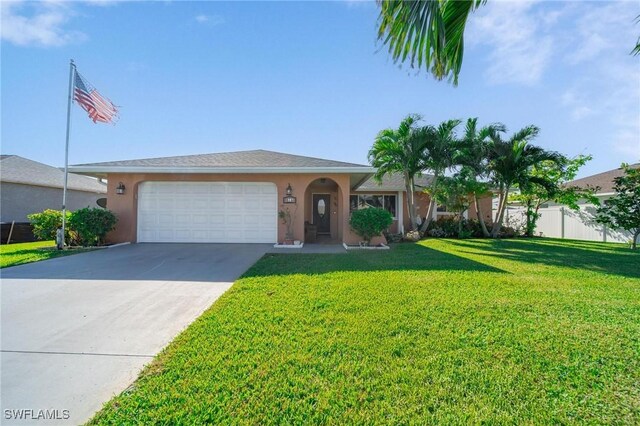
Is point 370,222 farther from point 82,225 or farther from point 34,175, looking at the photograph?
point 34,175

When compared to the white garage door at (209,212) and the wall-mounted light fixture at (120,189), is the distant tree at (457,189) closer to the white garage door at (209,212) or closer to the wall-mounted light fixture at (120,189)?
the white garage door at (209,212)

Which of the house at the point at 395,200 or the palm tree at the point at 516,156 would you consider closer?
the palm tree at the point at 516,156

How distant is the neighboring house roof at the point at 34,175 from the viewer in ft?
49.7

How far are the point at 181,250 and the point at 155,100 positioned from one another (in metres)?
6.51

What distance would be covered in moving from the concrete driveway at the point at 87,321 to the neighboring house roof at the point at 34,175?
1127 cm

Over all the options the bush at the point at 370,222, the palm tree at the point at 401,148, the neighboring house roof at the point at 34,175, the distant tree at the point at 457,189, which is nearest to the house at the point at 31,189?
the neighboring house roof at the point at 34,175

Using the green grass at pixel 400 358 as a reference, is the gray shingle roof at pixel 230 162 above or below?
above

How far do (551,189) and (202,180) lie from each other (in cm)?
1689

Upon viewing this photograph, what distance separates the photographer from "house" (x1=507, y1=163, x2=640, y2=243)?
15.4 m

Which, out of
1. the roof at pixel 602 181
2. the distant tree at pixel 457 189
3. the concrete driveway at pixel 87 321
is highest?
the roof at pixel 602 181

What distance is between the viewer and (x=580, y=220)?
54.5 ft

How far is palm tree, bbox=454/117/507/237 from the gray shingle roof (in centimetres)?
697

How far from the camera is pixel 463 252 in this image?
1045cm

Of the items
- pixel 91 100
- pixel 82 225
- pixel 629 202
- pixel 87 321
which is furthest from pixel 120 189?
pixel 629 202
